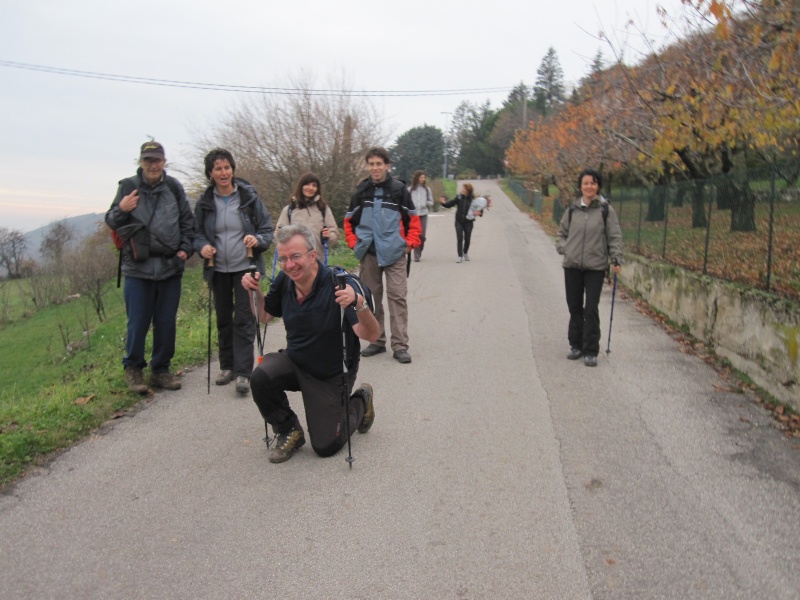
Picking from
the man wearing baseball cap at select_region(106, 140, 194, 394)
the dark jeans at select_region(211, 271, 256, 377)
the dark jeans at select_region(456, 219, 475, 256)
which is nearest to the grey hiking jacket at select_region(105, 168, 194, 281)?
the man wearing baseball cap at select_region(106, 140, 194, 394)

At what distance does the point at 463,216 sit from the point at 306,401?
42.3ft

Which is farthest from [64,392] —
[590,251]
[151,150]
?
[590,251]

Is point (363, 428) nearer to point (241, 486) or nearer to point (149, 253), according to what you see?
point (241, 486)

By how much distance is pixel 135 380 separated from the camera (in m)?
6.66

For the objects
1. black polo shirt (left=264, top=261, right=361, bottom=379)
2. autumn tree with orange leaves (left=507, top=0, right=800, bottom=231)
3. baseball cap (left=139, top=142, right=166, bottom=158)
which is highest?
autumn tree with orange leaves (left=507, top=0, right=800, bottom=231)

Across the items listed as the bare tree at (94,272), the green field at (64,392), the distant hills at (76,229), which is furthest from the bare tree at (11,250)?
the green field at (64,392)

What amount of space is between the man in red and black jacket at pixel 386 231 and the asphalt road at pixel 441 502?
3.22 ft

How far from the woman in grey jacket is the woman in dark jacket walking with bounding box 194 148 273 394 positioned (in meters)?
3.27

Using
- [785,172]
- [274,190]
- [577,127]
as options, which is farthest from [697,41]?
[274,190]

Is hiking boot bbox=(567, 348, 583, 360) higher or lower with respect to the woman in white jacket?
lower

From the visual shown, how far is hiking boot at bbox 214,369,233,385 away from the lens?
7.01m

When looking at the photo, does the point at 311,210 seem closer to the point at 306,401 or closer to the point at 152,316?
the point at 152,316

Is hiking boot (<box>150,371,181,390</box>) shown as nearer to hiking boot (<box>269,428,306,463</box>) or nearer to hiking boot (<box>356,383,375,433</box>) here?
hiking boot (<box>269,428,306,463</box>)

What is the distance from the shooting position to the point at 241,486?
4.67 meters
